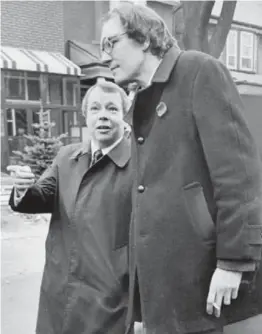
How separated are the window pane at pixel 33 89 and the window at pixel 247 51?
9715 millimetres

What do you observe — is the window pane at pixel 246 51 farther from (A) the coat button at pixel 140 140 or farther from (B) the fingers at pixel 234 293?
(B) the fingers at pixel 234 293

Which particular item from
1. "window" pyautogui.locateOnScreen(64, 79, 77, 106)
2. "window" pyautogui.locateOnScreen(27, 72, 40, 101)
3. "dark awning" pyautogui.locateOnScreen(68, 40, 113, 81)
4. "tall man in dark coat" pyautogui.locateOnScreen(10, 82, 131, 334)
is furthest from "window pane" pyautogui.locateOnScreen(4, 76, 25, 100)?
"tall man in dark coat" pyautogui.locateOnScreen(10, 82, 131, 334)

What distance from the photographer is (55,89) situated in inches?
608

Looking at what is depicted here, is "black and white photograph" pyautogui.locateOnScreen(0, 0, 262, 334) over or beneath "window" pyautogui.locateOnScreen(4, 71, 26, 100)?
over

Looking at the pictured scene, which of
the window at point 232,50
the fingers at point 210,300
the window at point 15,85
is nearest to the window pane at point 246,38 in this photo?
the window at point 232,50

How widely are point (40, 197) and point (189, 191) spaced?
1.23 metres

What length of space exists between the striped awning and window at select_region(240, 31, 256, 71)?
8371 mm

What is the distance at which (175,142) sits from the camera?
5.43 ft

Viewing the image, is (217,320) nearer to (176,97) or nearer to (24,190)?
(176,97)

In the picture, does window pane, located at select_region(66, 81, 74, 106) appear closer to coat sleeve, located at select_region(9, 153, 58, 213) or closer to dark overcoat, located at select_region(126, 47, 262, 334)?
coat sleeve, located at select_region(9, 153, 58, 213)

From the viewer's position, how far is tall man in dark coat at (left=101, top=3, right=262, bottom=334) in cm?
154

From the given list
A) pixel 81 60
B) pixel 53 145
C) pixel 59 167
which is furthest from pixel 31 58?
pixel 59 167

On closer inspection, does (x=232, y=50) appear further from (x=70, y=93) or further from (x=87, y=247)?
(x=87, y=247)

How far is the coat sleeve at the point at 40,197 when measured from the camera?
2568mm
